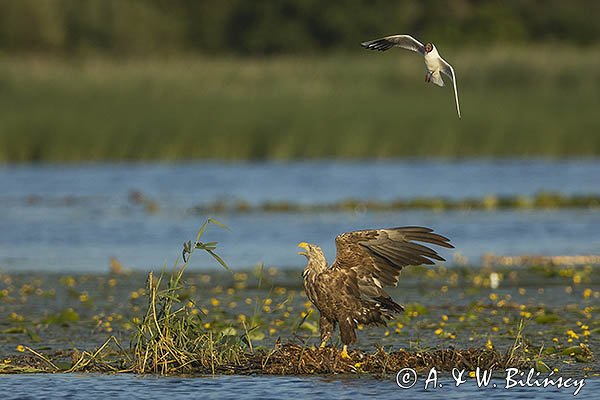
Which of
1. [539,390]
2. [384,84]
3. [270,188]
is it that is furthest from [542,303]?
[384,84]

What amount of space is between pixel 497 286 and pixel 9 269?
650cm

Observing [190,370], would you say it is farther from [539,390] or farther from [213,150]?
[213,150]

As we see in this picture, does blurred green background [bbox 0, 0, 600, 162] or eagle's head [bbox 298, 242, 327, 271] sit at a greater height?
blurred green background [bbox 0, 0, 600, 162]

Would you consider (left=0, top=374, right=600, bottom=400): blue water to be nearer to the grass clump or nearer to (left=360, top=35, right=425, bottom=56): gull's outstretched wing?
the grass clump

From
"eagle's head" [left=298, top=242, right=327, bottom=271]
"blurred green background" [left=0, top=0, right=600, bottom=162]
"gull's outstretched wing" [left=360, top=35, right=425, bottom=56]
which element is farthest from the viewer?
"blurred green background" [left=0, top=0, right=600, bottom=162]

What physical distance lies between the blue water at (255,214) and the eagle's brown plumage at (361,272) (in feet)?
24.8

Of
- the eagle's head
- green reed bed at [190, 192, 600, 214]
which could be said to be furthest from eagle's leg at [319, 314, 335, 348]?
green reed bed at [190, 192, 600, 214]

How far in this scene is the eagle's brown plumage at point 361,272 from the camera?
1050 centimetres

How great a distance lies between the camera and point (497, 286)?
16.2 m

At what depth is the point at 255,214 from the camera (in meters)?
24.5

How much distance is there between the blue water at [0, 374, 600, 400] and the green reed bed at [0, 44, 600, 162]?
22.9 metres

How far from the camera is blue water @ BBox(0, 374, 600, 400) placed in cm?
994

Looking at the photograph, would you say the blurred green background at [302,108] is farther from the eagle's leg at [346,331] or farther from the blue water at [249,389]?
the blue water at [249,389]

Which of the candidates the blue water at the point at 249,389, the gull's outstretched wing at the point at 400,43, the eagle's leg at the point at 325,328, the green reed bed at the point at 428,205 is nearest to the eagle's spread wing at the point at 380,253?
the eagle's leg at the point at 325,328
